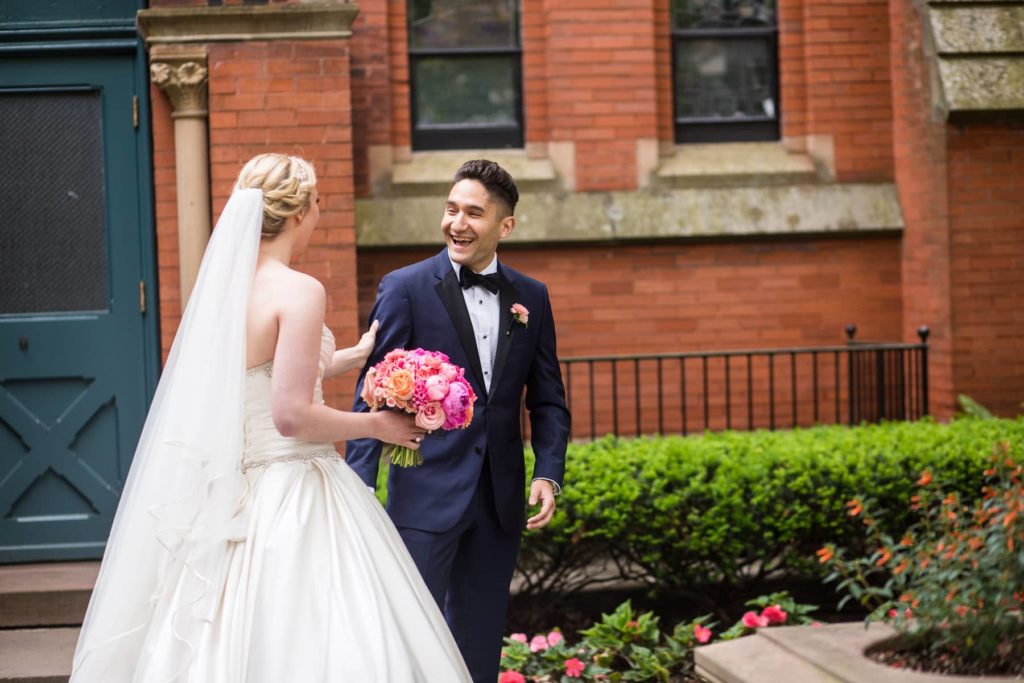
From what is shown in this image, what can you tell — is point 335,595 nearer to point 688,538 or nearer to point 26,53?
point 688,538

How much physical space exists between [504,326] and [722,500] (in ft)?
8.30

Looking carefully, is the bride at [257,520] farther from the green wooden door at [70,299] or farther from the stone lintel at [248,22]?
the green wooden door at [70,299]

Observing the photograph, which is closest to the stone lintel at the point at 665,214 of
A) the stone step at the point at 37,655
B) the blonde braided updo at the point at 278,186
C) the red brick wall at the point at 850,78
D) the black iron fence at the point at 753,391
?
the red brick wall at the point at 850,78

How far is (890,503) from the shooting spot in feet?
22.1

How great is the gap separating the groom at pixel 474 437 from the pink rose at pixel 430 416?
449 millimetres

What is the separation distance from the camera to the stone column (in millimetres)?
7227

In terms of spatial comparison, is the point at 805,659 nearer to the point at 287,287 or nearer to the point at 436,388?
the point at 436,388

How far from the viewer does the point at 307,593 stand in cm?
359

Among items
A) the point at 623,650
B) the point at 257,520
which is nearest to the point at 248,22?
the point at 623,650

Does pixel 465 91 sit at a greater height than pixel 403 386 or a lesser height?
greater

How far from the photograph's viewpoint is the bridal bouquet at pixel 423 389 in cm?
368

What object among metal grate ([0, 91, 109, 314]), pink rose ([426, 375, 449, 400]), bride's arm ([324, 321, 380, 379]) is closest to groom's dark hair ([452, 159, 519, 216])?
bride's arm ([324, 321, 380, 379])

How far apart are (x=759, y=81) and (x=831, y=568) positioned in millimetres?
3766

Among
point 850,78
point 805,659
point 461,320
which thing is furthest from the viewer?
point 850,78
